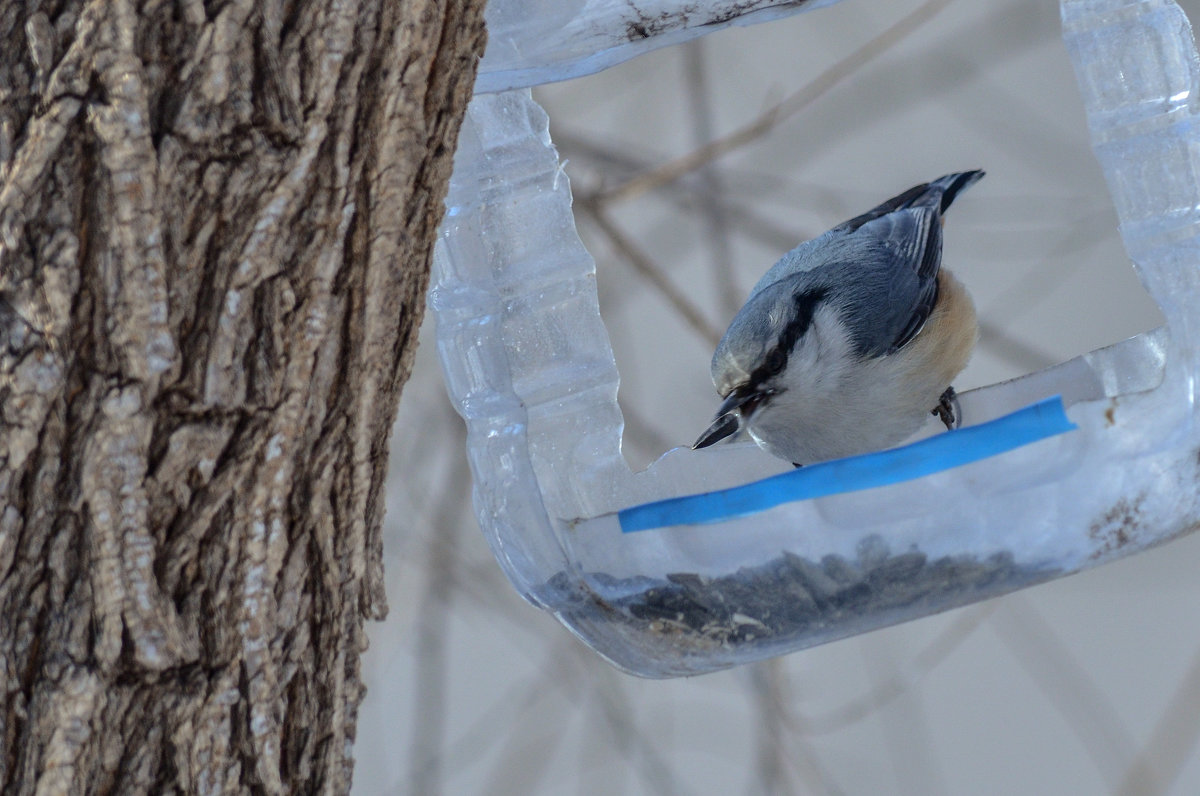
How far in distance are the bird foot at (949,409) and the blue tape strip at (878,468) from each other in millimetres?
609

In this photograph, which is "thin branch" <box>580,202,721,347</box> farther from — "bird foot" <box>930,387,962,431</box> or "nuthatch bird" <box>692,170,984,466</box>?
"bird foot" <box>930,387,962,431</box>

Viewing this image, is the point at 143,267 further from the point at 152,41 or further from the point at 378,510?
the point at 378,510

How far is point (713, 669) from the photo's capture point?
1.01 metres

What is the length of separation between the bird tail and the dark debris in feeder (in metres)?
0.87

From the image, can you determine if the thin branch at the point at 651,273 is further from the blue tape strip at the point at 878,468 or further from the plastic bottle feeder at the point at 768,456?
the blue tape strip at the point at 878,468

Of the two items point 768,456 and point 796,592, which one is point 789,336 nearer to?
point 768,456

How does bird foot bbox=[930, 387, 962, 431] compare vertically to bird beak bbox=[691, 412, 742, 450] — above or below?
below

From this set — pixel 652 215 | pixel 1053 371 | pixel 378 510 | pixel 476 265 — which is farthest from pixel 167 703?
pixel 652 215

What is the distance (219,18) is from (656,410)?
2364 millimetres

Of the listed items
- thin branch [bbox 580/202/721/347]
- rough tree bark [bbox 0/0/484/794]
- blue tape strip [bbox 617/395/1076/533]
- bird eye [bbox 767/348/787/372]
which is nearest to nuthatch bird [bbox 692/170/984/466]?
bird eye [bbox 767/348/787/372]

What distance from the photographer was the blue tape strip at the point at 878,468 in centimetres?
80

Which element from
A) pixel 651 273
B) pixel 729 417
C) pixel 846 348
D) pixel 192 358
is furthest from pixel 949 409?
pixel 192 358

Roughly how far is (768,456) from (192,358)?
0.81 metres

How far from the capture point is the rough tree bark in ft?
2.43
